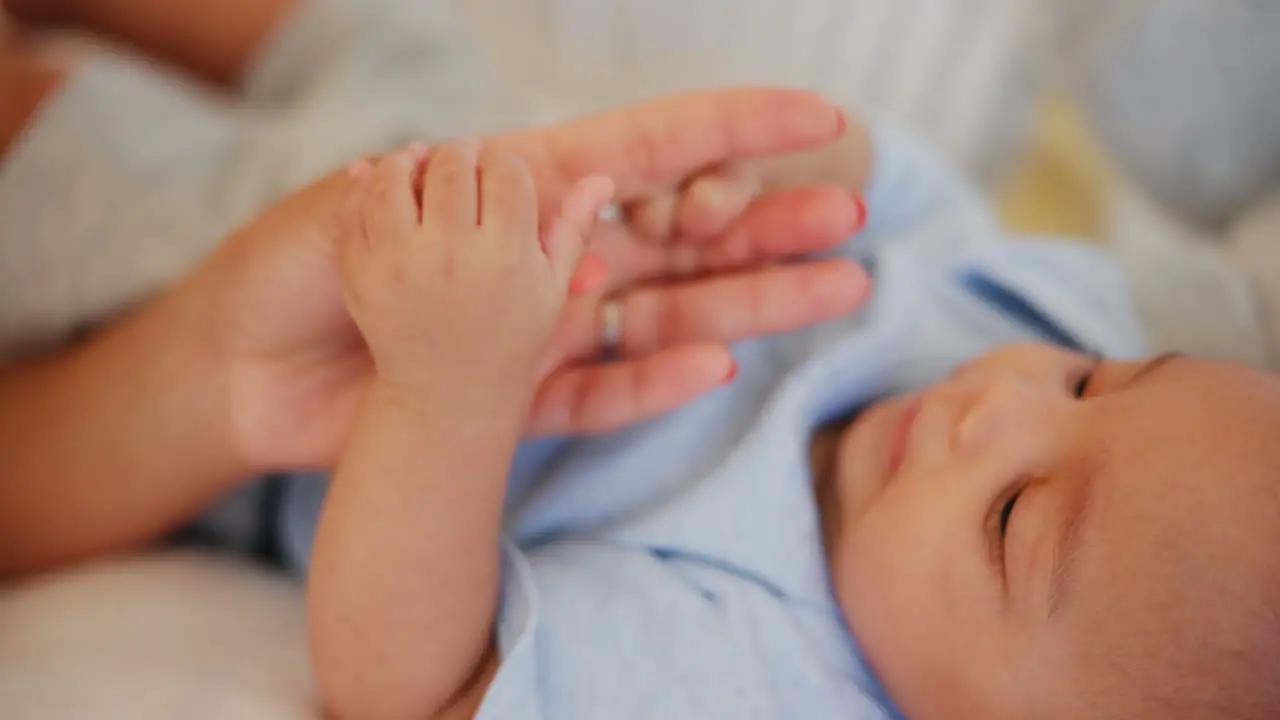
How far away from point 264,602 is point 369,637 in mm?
145

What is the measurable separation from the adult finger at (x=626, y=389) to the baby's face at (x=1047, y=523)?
0.11m

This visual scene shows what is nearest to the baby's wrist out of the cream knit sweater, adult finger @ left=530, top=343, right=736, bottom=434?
adult finger @ left=530, top=343, right=736, bottom=434

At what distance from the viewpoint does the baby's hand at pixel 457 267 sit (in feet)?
1.67

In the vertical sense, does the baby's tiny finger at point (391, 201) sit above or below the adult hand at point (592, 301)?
above

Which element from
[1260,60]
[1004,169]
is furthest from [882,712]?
[1004,169]

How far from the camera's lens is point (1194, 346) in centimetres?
83

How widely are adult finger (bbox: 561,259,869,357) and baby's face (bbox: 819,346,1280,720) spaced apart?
0.28 feet

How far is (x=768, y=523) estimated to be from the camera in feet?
2.19

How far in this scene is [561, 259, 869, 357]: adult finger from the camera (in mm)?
694

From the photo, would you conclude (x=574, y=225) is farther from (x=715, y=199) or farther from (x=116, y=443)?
(x=116, y=443)

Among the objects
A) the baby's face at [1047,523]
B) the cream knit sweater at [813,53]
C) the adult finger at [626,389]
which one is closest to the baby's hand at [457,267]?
the adult finger at [626,389]

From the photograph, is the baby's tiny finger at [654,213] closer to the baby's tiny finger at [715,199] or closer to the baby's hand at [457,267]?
the baby's tiny finger at [715,199]

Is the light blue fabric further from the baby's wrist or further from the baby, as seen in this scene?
the baby's wrist

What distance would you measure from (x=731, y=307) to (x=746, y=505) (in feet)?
0.40
